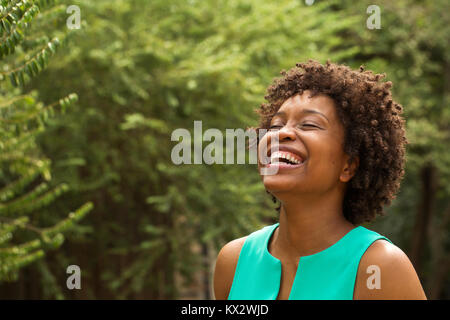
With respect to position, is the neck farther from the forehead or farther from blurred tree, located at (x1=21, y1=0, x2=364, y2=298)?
blurred tree, located at (x1=21, y1=0, x2=364, y2=298)

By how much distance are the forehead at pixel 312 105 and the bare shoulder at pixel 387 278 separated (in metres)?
0.56

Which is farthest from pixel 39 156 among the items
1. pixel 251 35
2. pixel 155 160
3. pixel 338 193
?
pixel 338 193

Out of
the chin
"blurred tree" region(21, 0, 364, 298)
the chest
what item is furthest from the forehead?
"blurred tree" region(21, 0, 364, 298)

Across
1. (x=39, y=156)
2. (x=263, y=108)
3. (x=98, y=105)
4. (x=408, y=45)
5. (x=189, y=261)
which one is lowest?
(x=189, y=261)

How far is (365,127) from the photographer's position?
2285 millimetres

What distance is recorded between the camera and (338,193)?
90.7 inches

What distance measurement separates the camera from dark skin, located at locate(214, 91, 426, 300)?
2.18 metres

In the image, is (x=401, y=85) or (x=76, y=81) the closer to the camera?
(x=76, y=81)

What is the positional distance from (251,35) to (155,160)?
206cm

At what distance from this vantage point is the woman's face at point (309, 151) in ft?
7.13

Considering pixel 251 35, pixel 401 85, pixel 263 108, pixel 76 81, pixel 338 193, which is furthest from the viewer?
pixel 401 85

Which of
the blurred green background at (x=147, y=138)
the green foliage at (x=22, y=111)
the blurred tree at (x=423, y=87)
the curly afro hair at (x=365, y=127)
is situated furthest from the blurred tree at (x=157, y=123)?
the curly afro hair at (x=365, y=127)

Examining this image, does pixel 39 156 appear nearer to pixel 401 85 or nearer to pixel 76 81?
pixel 76 81

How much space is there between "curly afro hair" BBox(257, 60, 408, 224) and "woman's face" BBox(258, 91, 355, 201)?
52 mm
